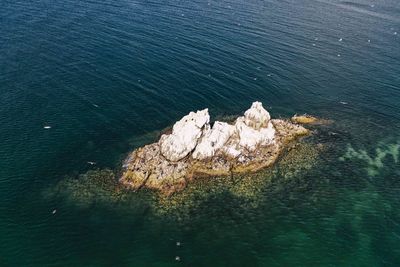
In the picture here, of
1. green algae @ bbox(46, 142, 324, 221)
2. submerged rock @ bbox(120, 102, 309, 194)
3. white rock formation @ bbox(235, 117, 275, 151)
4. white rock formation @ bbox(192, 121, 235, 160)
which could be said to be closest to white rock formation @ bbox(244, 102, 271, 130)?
submerged rock @ bbox(120, 102, 309, 194)

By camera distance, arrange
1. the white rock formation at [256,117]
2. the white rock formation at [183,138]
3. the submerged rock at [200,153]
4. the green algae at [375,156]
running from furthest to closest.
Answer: the white rock formation at [256,117] → the green algae at [375,156] → the white rock formation at [183,138] → the submerged rock at [200,153]

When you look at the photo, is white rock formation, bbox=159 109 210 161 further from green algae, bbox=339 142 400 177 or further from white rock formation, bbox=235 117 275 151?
green algae, bbox=339 142 400 177

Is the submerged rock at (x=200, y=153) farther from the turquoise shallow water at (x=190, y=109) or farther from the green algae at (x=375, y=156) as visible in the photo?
the green algae at (x=375, y=156)

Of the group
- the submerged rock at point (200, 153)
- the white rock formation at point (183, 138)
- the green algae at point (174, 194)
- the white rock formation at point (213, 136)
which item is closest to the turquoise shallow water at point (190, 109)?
the green algae at point (174, 194)

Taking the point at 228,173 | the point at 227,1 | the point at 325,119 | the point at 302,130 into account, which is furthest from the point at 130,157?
the point at 227,1

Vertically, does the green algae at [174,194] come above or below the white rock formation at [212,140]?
below

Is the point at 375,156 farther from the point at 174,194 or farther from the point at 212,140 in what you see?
the point at 174,194
